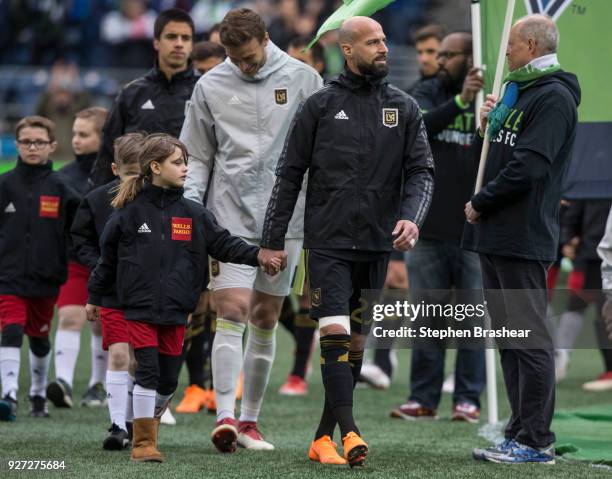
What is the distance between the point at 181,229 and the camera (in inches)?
254

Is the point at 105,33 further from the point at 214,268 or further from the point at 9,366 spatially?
the point at 214,268

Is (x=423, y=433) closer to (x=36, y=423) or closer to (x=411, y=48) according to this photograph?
(x=36, y=423)

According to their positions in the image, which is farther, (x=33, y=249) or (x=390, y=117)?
(x=33, y=249)

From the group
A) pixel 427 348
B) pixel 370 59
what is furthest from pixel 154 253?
pixel 427 348

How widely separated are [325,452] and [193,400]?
2.64 m

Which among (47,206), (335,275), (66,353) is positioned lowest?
(66,353)

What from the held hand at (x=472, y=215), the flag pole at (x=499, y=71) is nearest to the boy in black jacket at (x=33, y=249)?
the flag pole at (x=499, y=71)

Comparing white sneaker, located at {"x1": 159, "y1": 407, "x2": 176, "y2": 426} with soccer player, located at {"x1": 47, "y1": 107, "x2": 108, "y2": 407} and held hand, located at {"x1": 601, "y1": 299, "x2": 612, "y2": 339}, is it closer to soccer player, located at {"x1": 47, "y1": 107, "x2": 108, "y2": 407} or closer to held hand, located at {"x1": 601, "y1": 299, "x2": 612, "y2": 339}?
soccer player, located at {"x1": 47, "y1": 107, "x2": 108, "y2": 407}

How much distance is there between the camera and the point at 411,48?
22.7 metres

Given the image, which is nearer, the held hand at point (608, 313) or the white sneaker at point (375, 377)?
the held hand at point (608, 313)

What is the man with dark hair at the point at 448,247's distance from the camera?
28.3 ft

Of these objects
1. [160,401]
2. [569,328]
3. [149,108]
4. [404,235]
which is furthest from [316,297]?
[569,328]

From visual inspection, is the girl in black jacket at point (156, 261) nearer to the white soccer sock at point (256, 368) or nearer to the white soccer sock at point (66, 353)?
the white soccer sock at point (256, 368)

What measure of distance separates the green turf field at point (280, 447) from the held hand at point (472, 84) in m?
2.07
